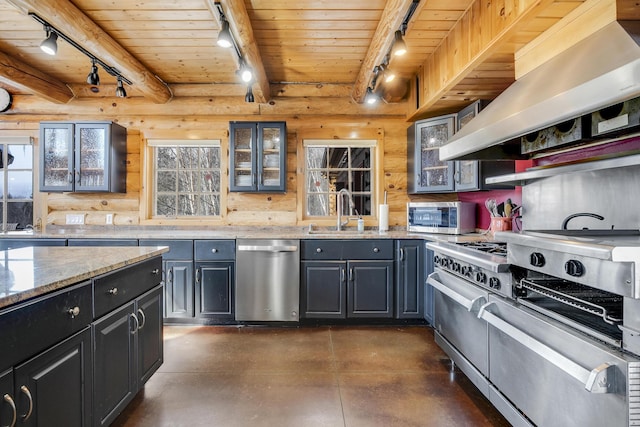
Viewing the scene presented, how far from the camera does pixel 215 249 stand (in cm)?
320

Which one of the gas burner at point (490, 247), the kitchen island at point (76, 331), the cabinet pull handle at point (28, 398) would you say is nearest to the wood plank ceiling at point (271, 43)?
the gas burner at point (490, 247)

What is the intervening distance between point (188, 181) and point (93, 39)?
1.76 meters

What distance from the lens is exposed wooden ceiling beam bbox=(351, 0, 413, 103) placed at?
6.78ft

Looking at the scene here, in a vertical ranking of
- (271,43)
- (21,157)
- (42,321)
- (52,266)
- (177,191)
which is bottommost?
(42,321)

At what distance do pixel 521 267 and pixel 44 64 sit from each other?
453cm

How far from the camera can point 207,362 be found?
2.51 metres

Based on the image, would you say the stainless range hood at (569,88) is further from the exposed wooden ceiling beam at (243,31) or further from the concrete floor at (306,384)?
the exposed wooden ceiling beam at (243,31)

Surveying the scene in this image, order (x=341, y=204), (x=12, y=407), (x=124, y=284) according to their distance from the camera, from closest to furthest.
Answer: (x=12, y=407) < (x=124, y=284) < (x=341, y=204)

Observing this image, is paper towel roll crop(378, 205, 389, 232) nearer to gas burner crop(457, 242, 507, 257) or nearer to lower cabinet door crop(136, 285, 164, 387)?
gas burner crop(457, 242, 507, 257)

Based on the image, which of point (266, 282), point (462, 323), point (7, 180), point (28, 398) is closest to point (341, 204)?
point (266, 282)

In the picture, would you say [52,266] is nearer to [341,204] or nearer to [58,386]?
[58,386]

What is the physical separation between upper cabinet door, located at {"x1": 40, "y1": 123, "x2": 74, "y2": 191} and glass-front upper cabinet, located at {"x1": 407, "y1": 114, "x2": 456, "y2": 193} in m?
3.65

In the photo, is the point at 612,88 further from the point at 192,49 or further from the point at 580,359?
the point at 192,49

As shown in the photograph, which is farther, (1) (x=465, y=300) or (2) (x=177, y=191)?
(2) (x=177, y=191)
